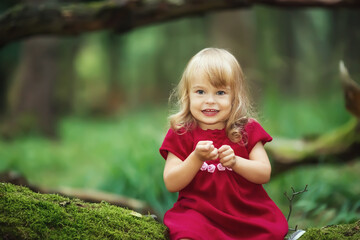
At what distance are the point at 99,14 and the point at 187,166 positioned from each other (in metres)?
2.11

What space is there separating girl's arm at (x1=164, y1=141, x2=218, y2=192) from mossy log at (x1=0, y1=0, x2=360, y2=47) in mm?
1916

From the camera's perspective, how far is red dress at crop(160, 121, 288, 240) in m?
2.00

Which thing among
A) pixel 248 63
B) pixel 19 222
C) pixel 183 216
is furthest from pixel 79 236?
pixel 248 63

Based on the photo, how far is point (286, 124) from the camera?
18.8ft

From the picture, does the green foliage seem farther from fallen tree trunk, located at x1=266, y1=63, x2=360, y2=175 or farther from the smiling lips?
the smiling lips

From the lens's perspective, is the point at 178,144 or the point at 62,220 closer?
the point at 62,220

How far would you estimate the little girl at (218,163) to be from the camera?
79.4 inches

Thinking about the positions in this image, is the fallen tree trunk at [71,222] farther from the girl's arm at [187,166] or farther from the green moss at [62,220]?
the girl's arm at [187,166]

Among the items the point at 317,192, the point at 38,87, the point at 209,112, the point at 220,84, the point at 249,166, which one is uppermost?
the point at 38,87

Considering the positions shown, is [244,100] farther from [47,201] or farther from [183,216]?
[47,201]

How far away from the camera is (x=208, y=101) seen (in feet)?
7.01

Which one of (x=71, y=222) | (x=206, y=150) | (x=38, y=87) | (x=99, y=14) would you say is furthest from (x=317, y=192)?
(x=38, y=87)

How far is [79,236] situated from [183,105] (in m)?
0.86

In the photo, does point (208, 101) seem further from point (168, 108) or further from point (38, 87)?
point (38, 87)
